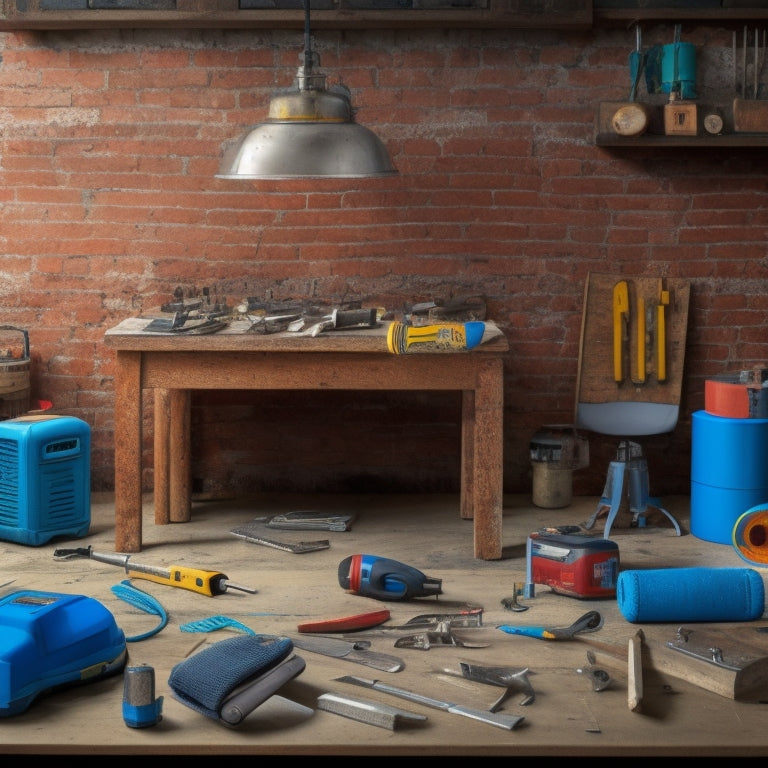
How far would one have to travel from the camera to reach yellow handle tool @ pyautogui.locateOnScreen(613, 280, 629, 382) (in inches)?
222

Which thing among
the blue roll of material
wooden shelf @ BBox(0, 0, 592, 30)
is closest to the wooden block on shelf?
wooden shelf @ BBox(0, 0, 592, 30)

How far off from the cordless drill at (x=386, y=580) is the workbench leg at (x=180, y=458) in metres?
1.43

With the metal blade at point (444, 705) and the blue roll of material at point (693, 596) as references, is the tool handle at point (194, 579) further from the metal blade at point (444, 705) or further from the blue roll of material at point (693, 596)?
the blue roll of material at point (693, 596)

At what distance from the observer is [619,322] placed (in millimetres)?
5648

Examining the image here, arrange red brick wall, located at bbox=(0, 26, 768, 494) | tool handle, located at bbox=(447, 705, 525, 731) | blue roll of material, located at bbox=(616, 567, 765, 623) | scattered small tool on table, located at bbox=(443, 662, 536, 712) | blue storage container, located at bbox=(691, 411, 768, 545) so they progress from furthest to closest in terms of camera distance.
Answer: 1. red brick wall, located at bbox=(0, 26, 768, 494)
2. blue storage container, located at bbox=(691, 411, 768, 545)
3. blue roll of material, located at bbox=(616, 567, 765, 623)
4. scattered small tool on table, located at bbox=(443, 662, 536, 712)
5. tool handle, located at bbox=(447, 705, 525, 731)

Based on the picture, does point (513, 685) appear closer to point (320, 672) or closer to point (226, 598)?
point (320, 672)

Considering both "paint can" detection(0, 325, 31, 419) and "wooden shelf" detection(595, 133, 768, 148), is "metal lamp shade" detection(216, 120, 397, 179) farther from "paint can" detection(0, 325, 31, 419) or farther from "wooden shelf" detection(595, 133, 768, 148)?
"paint can" detection(0, 325, 31, 419)

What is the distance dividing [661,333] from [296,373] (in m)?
1.89

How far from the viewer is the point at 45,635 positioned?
10.7 ft

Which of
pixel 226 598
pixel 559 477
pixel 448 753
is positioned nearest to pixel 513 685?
pixel 448 753

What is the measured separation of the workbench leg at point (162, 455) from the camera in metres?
5.36

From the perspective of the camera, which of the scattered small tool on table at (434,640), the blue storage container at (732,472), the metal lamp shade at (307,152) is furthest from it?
the blue storage container at (732,472)

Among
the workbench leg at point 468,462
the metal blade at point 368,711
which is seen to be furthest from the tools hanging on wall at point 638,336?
the metal blade at point 368,711

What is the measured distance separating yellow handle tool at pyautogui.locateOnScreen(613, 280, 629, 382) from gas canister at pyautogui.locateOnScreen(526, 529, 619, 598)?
1.60m
